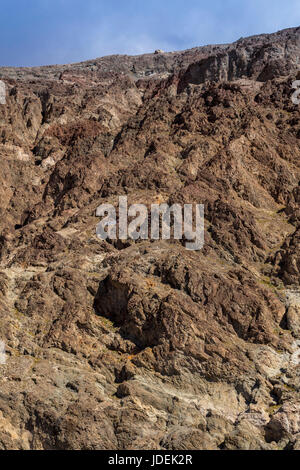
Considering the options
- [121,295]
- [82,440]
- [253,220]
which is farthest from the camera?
[253,220]

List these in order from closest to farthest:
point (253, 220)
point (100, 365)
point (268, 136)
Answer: point (100, 365)
point (253, 220)
point (268, 136)

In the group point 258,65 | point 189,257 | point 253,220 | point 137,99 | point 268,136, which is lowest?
point 189,257

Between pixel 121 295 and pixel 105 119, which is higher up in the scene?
pixel 105 119

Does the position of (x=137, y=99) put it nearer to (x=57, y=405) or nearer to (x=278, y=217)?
(x=278, y=217)

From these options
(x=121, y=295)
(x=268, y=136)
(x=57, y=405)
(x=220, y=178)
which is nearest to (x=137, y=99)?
(x=268, y=136)

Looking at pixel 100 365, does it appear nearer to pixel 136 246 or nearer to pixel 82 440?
pixel 82 440

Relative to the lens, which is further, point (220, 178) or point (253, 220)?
point (220, 178)
